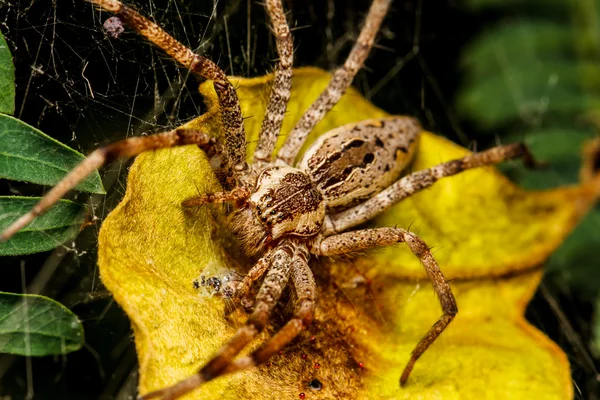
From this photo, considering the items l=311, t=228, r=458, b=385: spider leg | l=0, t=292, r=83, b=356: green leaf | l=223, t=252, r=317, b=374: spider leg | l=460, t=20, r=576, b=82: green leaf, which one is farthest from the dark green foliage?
l=0, t=292, r=83, b=356: green leaf

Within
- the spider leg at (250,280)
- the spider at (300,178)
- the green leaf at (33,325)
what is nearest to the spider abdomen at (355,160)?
the spider at (300,178)

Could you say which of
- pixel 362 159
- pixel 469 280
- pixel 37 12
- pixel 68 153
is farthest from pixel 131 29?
pixel 469 280

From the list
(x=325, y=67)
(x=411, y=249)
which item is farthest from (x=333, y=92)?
(x=411, y=249)

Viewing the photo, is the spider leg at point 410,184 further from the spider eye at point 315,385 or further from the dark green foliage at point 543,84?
the spider eye at point 315,385

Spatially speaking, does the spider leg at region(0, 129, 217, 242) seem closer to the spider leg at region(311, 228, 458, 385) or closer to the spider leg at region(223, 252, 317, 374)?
the spider leg at region(223, 252, 317, 374)

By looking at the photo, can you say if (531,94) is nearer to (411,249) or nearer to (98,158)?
(411,249)

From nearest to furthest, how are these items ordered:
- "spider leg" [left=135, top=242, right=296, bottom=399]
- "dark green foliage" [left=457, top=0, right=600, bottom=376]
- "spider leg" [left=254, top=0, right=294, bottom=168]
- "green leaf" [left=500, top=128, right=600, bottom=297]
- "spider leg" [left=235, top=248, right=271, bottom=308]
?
1. "spider leg" [left=135, top=242, right=296, bottom=399]
2. "spider leg" [left=235, top=248, right=271, bottom=308]
3. "spider leg" [left=254, top=0, right=294, bottom=168]
4. "green leaf" [left=500, top=128, right=600, bottom=297]
5. "dark green foliage" [left=457, top=0, right=600, bottom=376]
